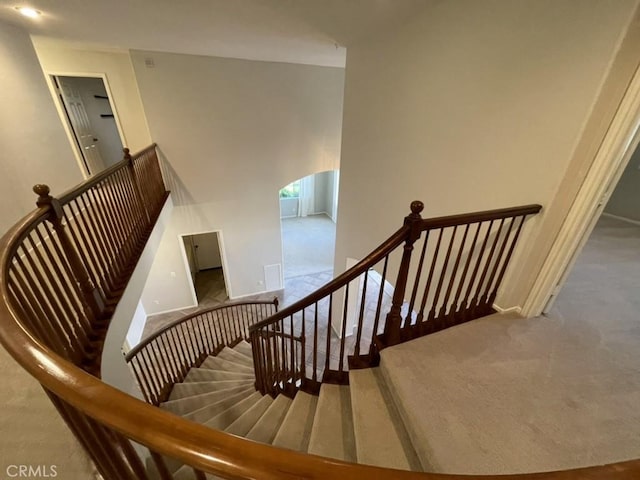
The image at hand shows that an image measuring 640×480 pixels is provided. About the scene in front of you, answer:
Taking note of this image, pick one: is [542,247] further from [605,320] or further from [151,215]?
[151,215]

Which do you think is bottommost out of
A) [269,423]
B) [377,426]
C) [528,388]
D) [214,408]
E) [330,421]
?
[214,408]

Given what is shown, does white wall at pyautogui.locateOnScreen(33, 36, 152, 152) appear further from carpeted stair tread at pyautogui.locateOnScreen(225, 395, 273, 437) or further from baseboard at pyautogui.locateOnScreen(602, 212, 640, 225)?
baseboard at pyautogui.locateOnScreen(602, 212, 640, 225)

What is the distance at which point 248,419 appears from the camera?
2.21 m

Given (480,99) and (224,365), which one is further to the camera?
(224,365)

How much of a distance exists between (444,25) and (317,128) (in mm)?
3710

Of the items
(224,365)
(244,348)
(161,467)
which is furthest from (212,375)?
(161,467)

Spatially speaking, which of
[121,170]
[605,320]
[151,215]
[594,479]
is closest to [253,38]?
[121,170]

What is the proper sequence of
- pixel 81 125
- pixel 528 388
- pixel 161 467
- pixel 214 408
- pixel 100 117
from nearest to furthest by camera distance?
pixel 161 467 → pixel 528 388 → pixel 214 408 → pixel 81 125 → pixel 100 117

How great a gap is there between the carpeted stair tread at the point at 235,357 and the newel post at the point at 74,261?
2573mm

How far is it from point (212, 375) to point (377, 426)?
287 cm

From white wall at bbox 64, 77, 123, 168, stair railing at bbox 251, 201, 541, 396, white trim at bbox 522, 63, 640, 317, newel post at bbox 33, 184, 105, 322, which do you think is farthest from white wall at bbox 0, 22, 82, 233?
white trim at bbox 522, 63, 640, 317

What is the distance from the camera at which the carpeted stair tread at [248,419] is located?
6.95 ft

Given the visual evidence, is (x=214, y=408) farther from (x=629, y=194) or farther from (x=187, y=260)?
(x=629, y=194)

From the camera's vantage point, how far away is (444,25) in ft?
6.91
